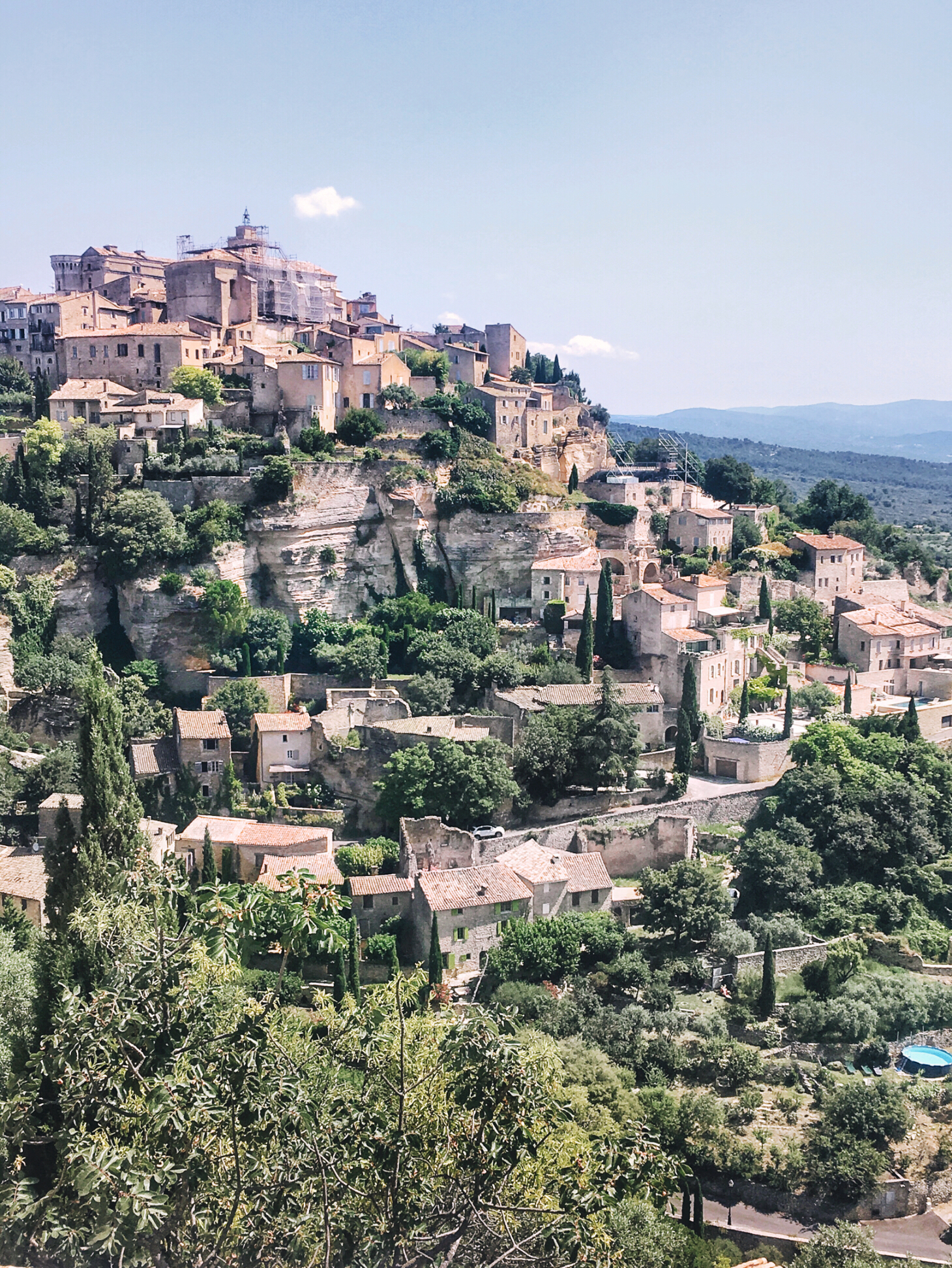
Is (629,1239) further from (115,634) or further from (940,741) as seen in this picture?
(115,634)

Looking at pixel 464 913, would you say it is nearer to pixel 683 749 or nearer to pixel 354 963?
pixel 354 963

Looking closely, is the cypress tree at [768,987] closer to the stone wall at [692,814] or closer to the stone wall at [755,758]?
the stone wall at [692,814]

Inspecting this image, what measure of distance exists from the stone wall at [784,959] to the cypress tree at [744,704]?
10.5 meters

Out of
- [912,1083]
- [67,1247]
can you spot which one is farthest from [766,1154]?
[67,1247]

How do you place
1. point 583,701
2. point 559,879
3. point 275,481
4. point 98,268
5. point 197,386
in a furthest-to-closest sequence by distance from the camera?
point 98,268 < point 197,386 < point 275,481 < point 583,701 < point 559,879

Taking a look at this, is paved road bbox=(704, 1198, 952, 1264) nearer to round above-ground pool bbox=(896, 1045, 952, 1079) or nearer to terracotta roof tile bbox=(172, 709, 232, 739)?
round above-ground pool bbox=(896, 1045, 952, 1079)

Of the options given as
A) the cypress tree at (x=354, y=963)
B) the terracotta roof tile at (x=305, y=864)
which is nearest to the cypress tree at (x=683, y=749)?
the terracotta roof tile at (x=305, y=864)

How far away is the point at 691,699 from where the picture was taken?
129 ft

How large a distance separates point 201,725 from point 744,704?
1813cm

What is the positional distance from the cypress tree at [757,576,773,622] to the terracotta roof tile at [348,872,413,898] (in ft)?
69.2

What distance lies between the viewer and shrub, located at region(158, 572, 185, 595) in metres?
42.0

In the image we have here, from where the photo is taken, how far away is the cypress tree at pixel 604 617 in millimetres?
44125

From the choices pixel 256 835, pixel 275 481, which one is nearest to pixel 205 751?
pixel 256 835

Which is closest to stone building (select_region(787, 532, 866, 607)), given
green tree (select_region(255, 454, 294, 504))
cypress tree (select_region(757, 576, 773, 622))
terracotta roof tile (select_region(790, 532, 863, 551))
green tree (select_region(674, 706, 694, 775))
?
terracotta roof tile (select_region(790, 532, 863, 551))
